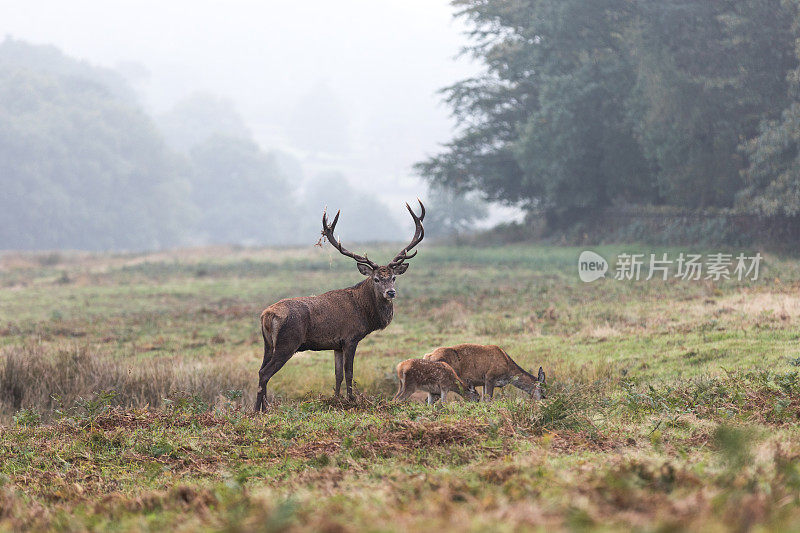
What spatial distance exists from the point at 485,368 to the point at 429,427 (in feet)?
15.1

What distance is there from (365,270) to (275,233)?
113 m

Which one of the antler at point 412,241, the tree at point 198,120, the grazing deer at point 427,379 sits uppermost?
the tree at point 198,120

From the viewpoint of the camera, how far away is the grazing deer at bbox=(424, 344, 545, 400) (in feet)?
41.7

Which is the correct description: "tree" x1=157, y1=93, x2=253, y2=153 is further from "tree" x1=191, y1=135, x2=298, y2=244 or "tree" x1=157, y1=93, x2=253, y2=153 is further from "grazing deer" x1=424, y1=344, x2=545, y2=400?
"grazing deer" x1=424, y1=344, x2=545, y2=400

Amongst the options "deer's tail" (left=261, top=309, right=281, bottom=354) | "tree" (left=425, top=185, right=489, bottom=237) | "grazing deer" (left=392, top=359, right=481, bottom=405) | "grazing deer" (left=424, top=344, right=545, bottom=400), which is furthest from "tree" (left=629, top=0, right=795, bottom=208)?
"tree" (left=425, top=185, right=489, bottom=237)

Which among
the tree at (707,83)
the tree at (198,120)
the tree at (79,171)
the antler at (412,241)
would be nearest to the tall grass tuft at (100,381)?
the antler at (412,241)

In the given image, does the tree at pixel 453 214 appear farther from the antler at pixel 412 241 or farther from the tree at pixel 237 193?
the antler at pixel 412 241

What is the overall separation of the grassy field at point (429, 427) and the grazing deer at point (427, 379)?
27.4 inches

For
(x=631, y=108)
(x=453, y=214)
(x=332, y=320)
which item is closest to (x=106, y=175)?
(x=453, y=214)

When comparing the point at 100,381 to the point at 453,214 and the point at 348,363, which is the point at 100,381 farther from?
the point at 453,214

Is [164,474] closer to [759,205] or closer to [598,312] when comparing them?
[598,312]

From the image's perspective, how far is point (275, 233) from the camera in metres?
124

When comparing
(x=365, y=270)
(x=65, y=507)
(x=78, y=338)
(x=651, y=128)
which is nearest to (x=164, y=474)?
(x=65, y=507)

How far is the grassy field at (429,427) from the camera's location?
5.22 metres
